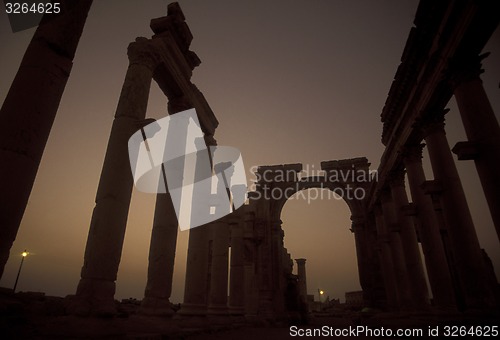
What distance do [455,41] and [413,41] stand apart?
2649mm

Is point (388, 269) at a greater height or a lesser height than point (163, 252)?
greater

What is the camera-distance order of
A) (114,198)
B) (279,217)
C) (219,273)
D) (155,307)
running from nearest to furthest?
(114,198), (155,307), (219,273), (279,217)

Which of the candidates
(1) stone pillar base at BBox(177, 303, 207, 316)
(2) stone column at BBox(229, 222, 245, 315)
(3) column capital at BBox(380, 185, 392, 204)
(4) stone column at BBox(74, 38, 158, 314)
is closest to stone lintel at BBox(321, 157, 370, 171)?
(3) column capital at BBox(380, 185, 392, 204)

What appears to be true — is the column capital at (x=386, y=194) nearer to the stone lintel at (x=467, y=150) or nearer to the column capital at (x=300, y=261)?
the stone lintel at (x=467, y=150)

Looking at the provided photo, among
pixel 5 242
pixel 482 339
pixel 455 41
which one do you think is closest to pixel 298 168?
pixel 455 41

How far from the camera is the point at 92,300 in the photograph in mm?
5680

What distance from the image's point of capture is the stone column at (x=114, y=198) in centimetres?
591

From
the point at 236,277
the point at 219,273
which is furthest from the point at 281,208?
the point at 219,273

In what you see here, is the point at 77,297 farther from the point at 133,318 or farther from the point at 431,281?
the point at 431,281

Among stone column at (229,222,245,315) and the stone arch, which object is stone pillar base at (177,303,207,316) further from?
the stone arch

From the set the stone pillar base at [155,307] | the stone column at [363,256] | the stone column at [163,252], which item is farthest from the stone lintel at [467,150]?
the stone column at [363,256]

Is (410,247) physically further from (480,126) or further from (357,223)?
(357,223)

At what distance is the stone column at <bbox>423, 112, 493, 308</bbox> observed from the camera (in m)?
8.61

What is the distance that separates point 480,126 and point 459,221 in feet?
10.8
